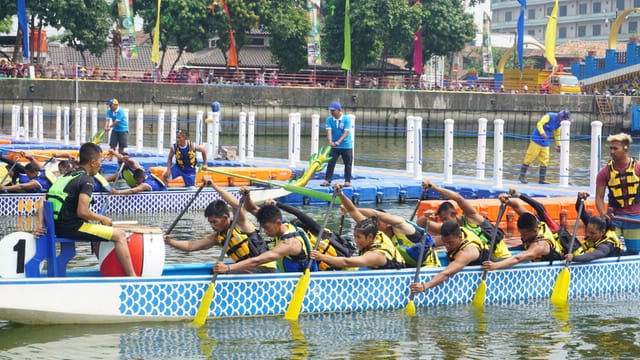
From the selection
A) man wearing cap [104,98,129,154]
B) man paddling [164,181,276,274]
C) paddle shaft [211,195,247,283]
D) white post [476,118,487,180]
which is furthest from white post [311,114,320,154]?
paddle shaft [211,195,247,283]

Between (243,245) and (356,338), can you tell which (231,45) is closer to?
(243,245)

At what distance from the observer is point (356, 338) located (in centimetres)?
1205

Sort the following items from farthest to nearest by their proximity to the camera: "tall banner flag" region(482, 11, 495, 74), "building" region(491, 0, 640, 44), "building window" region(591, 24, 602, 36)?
"building window" region(591, 24, 602, 36) < "building" region(491, 0, 640, 44) < "tall banner flag" region(482, 11, 495, 74)

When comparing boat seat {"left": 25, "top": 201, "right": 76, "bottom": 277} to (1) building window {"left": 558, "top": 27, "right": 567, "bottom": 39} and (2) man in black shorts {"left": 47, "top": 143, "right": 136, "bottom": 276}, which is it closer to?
(2) man in black shorts {"left": 47, "top": 143, "right": 136, "bottom": 276}

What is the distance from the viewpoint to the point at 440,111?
61094 millimetres

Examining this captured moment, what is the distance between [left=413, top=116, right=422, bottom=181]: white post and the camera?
25.5 m

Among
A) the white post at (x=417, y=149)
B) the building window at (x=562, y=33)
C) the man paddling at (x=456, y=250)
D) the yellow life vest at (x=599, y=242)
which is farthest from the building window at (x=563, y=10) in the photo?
the man paddling at (x=456, y=250)

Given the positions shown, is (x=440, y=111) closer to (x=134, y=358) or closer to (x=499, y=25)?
(x=134, y=358)

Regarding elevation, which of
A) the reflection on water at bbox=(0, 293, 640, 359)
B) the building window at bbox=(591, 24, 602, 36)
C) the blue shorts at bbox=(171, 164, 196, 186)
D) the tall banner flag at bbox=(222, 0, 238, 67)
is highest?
the building window at bbox=(591, 24, 602, 36)

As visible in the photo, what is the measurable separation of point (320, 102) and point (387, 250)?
45.1m

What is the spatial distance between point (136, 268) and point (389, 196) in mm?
13206

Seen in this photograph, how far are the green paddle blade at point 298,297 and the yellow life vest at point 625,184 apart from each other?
14.3 ft

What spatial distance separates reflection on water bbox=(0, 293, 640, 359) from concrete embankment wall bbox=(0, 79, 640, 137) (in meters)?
37.1

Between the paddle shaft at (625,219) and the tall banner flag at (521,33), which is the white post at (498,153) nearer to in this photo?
the paddle shaft at (625,219)
